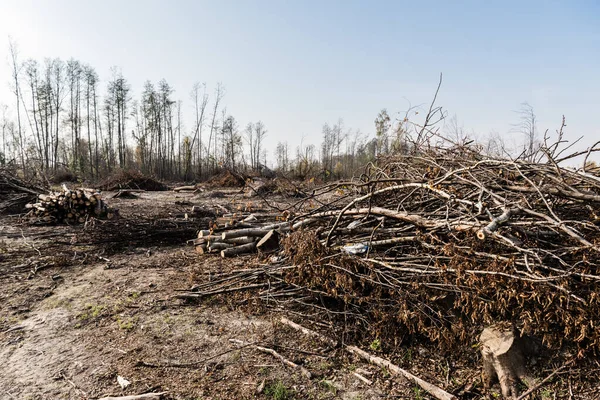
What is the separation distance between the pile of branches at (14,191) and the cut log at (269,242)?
26.7 feet

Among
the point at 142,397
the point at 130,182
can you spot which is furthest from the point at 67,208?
the point at 130,182

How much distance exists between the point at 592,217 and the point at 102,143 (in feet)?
138

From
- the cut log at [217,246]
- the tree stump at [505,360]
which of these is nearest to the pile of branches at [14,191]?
the cut log at [217,246]

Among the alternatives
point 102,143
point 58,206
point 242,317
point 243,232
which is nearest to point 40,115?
point 102,143

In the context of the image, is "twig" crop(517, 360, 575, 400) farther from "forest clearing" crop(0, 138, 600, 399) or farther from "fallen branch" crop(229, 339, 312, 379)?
"fallen branch" crop(229, 339, 312, 379)

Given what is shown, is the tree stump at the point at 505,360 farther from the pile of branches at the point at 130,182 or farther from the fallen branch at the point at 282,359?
the pile of branches at the point at 130,182

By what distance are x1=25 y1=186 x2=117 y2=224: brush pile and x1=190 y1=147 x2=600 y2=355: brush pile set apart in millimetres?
6264

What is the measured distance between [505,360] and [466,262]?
741 millimetres

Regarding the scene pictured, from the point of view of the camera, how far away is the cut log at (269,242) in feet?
17.9

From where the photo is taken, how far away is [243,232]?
592 cm

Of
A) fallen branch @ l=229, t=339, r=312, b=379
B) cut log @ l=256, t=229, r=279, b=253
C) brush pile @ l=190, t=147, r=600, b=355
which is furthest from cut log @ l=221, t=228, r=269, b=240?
fallen branch @ l=229, t=339, r=312, b=379

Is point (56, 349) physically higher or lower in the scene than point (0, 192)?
lower

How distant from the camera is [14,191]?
10.4 meters

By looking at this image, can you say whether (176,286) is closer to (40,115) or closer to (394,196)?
(394,196)
